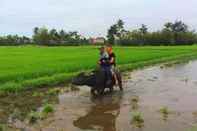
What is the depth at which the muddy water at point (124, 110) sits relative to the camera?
8.14 metres

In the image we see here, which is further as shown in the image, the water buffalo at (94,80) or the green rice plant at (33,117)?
the water buffalo at (94,80)

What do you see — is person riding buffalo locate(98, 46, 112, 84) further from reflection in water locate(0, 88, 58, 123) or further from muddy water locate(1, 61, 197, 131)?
reflection in water locate(0, 88, 58, 123)

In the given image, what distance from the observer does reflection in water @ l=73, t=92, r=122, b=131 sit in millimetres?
8289

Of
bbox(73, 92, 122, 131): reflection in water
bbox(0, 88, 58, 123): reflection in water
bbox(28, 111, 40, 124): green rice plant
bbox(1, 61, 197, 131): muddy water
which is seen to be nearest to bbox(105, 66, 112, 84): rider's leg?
bbox(1, 61, 197, 131): muddy water

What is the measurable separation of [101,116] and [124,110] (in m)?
0.83

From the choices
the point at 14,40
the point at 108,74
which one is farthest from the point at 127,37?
the point at 108,74

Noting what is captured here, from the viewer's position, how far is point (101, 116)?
9.41m

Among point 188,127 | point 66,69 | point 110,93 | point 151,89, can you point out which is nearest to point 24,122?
point 188,127

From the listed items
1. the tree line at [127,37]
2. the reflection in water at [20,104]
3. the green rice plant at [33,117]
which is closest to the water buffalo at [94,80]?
the reflection in water at [20,104]

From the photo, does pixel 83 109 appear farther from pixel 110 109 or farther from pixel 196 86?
pixel 196 86

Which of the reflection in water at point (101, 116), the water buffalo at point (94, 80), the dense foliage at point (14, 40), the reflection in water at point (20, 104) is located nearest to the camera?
the reflection in water at point (101, 116)

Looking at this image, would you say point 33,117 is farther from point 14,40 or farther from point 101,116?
point 14,40

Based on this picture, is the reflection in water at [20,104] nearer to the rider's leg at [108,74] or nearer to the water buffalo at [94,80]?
the water buffalo at [94,80]

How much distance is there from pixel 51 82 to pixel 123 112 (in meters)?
6.68
